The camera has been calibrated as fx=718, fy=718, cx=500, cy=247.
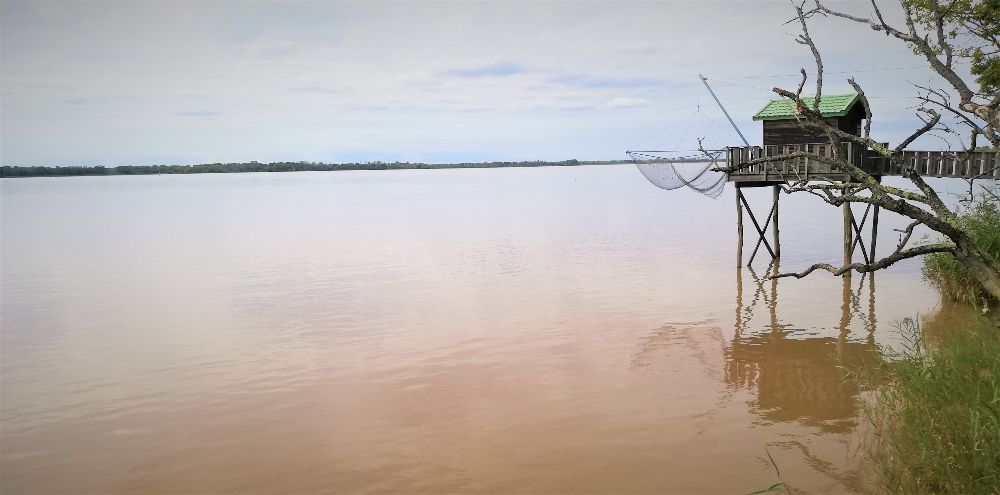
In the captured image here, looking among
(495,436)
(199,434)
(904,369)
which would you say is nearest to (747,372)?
(904,369)

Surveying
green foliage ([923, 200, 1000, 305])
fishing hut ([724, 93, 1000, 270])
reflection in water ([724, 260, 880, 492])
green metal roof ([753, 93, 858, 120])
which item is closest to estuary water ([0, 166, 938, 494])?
reflection in water ([724, 260, 880, 492])

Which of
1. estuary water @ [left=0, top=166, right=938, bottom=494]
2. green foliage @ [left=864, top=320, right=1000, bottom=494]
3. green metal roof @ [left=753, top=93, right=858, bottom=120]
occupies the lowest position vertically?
estuary water @ [left=0, top=166, right=938, bottom=494]

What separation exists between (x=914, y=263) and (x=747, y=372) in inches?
648

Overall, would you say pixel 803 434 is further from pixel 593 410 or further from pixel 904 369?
pixel 593 410

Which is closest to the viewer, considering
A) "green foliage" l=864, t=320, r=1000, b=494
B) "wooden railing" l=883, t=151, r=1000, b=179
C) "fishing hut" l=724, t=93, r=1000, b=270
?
"green foliage" l=864, t=320, r=1000, b=494

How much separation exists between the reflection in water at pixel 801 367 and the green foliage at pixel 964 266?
6.28 ft

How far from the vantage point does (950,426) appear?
7.46 meters

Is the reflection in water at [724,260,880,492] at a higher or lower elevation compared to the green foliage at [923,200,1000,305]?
lower

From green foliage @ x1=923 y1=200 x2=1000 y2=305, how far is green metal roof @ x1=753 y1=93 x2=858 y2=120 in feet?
16.8

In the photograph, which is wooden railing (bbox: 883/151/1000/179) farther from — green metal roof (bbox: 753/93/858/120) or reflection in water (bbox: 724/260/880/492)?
reflection in water (bbox: 724/260/880/492)

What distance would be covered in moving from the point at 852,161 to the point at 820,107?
2.59 meters

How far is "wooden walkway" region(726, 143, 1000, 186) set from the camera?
21.2 m

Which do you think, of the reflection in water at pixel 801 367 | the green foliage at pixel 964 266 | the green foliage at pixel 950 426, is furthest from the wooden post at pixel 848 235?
the green foliage at pixel 950 426

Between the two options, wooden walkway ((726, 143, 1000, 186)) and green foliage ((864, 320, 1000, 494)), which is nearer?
green foliage ((864, 320, 1000, 494))
